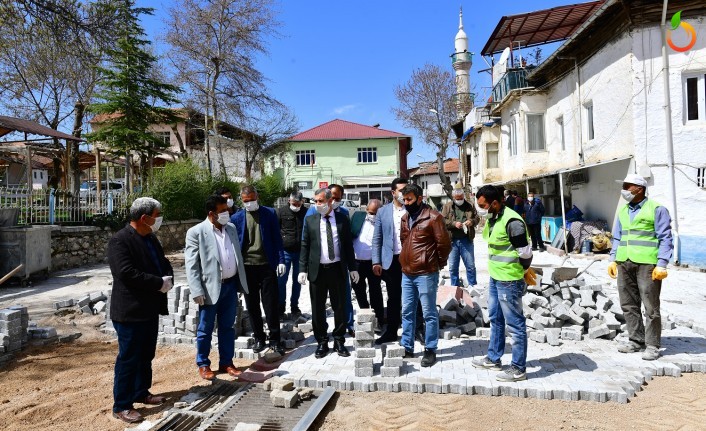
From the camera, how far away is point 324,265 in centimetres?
532

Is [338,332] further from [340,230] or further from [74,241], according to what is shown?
[74,241]

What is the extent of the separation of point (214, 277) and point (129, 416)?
1405mm

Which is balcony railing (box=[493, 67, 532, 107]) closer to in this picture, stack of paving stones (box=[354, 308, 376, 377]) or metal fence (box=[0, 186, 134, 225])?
metal fence (box=[0, 186, 134, 225])

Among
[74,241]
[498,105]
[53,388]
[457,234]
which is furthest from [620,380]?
[498,105]

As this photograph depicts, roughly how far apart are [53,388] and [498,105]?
20.0 m

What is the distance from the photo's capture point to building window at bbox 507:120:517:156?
19.4 metres

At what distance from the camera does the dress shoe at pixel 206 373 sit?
15.5 ft

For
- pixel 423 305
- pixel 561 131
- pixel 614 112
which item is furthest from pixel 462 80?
pixel 423 305

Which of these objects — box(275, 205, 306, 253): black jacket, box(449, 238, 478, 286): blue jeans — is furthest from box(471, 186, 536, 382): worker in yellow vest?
box(449, 238, 478, 286): blue jeans

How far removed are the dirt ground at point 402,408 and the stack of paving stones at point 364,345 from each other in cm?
29

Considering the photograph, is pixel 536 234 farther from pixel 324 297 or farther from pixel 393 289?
pixel 324 297


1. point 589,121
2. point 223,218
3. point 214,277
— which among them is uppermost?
point 589,121

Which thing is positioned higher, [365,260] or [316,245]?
[316,245]

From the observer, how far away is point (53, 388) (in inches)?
185
